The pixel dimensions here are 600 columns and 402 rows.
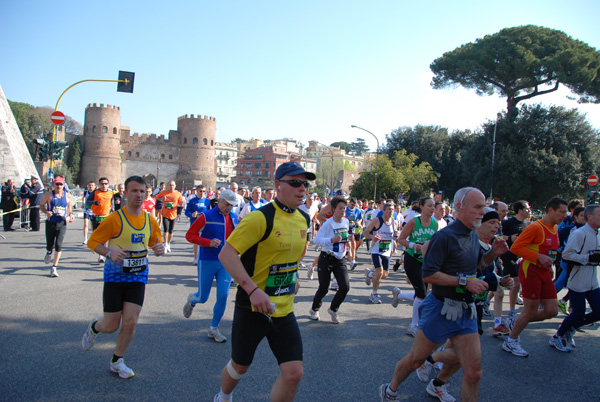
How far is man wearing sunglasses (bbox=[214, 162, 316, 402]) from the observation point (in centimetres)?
279

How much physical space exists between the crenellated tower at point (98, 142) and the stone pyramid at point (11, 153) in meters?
50.8

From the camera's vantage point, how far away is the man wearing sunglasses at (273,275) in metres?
2.79

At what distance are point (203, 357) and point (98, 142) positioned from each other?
253 feet

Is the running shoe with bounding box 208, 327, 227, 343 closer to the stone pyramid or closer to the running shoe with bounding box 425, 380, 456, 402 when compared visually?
the running shoe with bounding box 425, 380, 456, 402

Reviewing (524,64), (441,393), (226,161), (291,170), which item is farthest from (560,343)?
(226,161)

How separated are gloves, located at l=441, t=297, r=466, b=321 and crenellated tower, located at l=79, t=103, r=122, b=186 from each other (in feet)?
256

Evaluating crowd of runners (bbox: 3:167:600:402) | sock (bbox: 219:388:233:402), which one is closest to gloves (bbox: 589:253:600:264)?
crowd of runners (bbox: 3:167:600:402)

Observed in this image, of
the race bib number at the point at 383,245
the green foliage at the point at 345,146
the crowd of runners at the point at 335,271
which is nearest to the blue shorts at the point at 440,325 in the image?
the crowd of runners at the point at 335,271

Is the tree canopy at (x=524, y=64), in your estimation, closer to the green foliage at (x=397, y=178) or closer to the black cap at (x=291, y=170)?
the green foliage at (x=397, y=178)

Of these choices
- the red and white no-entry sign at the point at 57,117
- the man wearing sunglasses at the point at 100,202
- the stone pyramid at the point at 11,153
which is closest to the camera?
the man wearing sunglasses at the point at 100,202

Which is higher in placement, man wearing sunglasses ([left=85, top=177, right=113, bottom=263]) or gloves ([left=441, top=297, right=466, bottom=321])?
man wearing sunglasses ([left=85, top=177, right=113, bottom=263])

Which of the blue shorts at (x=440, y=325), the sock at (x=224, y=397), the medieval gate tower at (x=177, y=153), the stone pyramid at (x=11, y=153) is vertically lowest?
the sock at (x=224, y=397)

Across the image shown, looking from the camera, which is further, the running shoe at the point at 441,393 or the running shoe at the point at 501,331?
the running shoe at the point at 501,331

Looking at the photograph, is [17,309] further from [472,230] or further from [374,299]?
[472,230]
